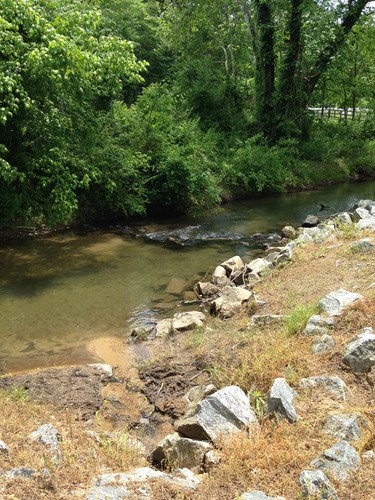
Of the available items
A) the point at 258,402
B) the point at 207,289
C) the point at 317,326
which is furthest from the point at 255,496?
the point at 207,289

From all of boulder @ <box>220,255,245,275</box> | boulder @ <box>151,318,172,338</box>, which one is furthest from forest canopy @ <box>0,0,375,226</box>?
boulder @ <box>151,318,172,338</box>

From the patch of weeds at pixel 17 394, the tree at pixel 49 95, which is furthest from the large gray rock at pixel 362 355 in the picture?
the tree at pixel 49 95

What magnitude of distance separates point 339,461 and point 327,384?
3.75 feet

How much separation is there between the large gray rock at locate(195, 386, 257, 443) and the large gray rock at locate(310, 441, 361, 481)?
792mm

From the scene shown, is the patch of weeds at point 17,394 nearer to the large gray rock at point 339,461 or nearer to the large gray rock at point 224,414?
the large gray rock at point 224,414

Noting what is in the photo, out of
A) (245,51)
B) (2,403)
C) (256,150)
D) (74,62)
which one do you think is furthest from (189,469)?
(245,51)

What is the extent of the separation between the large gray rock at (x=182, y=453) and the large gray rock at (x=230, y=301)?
369cm

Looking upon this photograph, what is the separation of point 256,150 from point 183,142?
5.11 metres

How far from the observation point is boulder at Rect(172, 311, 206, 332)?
25.2ft

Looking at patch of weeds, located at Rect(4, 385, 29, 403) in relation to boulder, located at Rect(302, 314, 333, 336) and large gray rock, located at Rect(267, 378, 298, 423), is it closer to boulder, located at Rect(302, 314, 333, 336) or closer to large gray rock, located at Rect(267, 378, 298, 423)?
large gray rock, located at Rect(267, 378, 298, 423)

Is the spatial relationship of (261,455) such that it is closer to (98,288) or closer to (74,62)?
(98,288)

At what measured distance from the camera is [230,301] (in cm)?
816

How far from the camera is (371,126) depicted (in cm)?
2897

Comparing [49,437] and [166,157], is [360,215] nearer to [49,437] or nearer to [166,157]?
[166,157]
